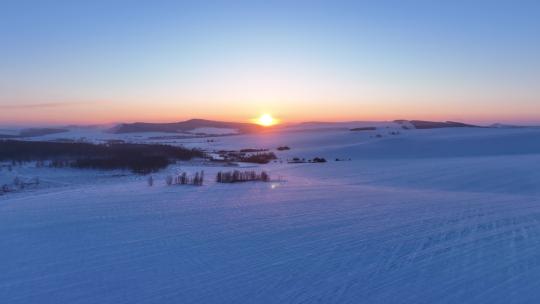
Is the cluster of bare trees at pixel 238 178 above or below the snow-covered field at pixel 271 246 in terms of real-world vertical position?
below

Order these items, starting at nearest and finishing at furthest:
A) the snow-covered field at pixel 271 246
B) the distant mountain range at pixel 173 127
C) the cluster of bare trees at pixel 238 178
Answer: the snow-covered field at pixel 271 246, the cluster of bare trees at pixel 238 178, the distant mountain range at pixel 173 127

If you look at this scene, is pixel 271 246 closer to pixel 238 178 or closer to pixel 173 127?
pixel 238 178

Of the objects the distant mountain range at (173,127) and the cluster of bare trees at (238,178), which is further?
the distant mountain range at (173,127)

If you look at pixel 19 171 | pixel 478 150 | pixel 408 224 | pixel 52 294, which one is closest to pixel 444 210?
pixel 408 224

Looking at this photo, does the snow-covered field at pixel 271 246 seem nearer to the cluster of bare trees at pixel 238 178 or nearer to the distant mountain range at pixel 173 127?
the cluster of bare trees at pixel 238 178

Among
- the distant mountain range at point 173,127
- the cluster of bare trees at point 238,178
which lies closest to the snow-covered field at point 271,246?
the cluster of bare trees at point 238,178

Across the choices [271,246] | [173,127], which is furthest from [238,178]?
[173,127]

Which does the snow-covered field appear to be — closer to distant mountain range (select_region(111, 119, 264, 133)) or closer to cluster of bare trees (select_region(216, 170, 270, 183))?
cluster of bare trees (select_region(216, 170, 270, 183))

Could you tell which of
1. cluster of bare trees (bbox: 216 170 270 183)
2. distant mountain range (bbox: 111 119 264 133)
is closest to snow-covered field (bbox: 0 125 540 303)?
cluster of bare trees (bbox: 216 170 270 183)
